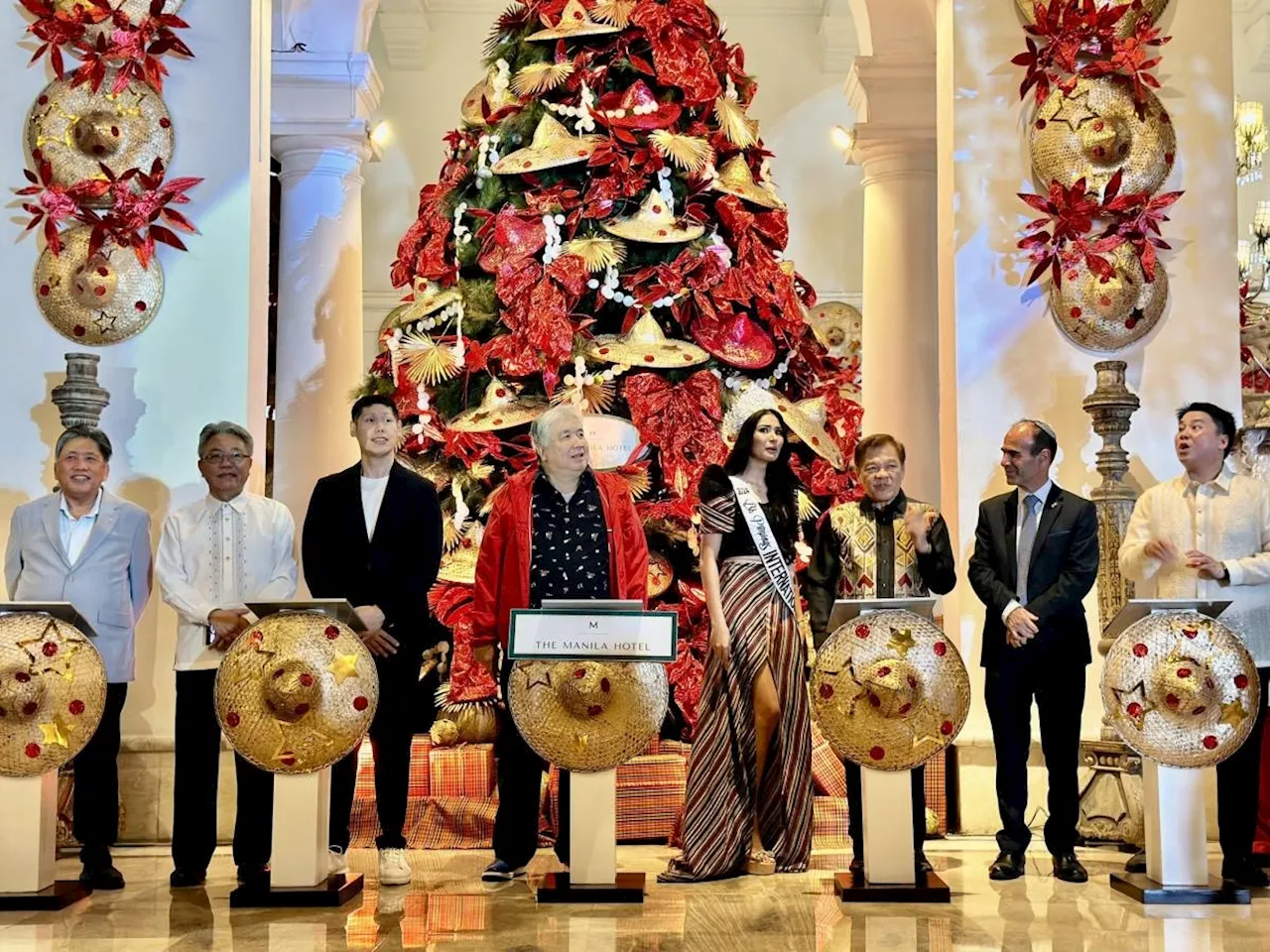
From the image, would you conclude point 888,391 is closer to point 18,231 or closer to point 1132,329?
point 1132,329

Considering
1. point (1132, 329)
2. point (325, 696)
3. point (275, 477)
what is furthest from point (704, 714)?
point (275, 477)

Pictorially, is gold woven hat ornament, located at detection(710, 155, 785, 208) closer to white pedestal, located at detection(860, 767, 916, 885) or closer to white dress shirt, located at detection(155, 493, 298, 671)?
white dress shirt, located at detection(155, 493, 298, 671)

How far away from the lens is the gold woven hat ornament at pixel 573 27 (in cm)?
755

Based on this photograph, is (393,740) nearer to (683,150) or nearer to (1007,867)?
(1007,867)

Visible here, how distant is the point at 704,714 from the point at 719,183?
286 cm

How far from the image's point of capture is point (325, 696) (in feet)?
16.4

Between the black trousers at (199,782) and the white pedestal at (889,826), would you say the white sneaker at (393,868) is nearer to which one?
the black trousers at (199,782)

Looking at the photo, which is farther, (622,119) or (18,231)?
(622,119)

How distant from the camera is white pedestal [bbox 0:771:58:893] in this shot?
16.9ft

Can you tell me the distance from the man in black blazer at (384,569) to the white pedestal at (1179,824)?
97.4 inches

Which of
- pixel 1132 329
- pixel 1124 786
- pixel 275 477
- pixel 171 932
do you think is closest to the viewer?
pixel 171 932

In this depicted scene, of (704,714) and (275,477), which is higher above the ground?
(275,477)

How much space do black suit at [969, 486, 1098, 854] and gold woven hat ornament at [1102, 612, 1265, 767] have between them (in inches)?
22.0

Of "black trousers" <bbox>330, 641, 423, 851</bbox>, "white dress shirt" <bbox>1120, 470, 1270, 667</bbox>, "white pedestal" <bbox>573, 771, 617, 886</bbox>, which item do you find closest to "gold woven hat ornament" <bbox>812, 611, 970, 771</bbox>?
"white pedestal" <bbox>573, 771, 617, 886</bbox>
